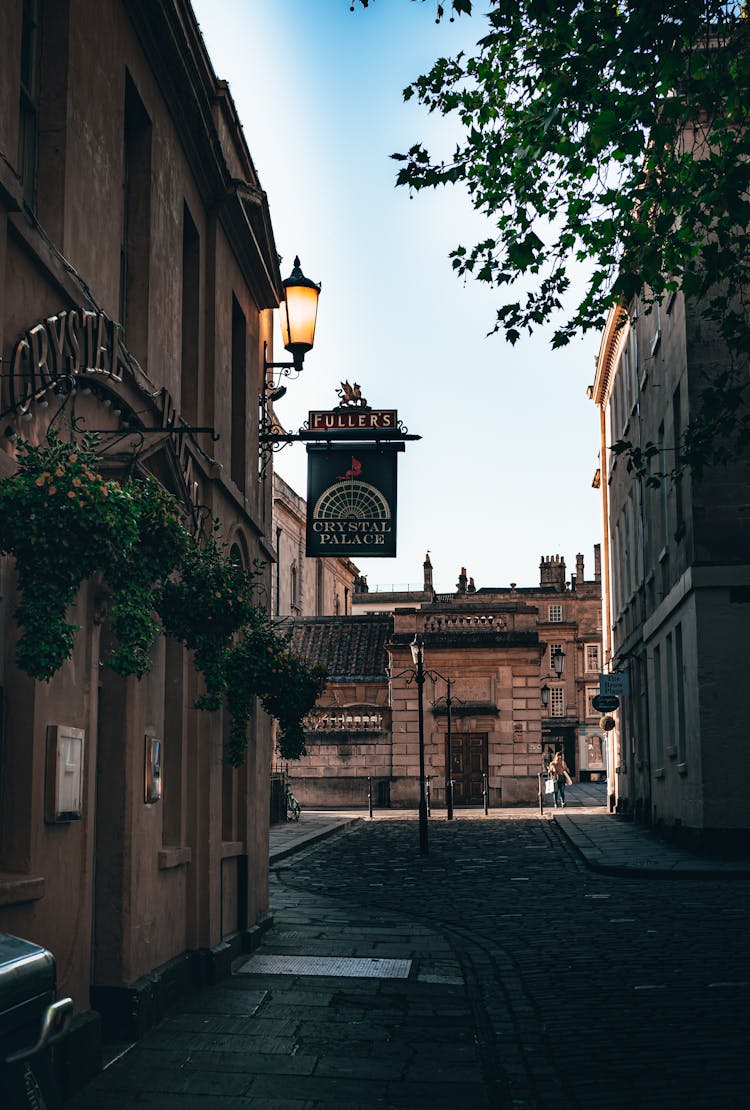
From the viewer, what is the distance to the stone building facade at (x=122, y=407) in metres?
6.43

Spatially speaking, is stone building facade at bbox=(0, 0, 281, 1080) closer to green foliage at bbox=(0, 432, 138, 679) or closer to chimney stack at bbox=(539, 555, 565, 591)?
green foliage at bbox=(0, 432, 138, 679)

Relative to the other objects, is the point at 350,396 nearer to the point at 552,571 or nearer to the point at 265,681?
the point at 265,681

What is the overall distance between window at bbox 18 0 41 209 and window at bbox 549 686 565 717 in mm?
84813

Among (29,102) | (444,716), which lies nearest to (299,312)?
(29,102)

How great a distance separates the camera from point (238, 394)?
43.3 feet

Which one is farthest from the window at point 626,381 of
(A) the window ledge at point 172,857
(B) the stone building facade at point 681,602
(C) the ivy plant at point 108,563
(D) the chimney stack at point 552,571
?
(D) the chimney stack at point 552,571

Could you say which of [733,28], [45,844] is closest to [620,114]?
[733,28]

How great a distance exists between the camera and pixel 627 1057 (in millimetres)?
7422

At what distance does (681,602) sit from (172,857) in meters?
14.9

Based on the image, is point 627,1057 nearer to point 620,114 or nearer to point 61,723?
point 61,723

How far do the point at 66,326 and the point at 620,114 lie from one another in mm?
4395

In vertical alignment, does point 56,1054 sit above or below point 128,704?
below

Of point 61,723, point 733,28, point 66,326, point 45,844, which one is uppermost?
point 733,28

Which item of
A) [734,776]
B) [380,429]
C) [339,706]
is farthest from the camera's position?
[339,706]
